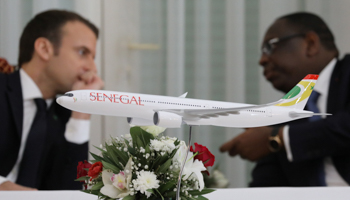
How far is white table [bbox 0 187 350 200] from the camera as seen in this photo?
0.91m

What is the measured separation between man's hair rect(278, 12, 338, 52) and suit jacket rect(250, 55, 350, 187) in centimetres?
16

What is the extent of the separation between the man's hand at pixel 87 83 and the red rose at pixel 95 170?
0.94 metres

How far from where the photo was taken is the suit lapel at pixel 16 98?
58.4 inches

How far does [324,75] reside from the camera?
5.38ft

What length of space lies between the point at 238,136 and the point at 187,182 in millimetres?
1054

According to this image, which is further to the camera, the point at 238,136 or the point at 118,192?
the point at 238,136

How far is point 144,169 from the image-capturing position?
66 centimetres

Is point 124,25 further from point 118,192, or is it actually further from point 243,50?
point 118,192

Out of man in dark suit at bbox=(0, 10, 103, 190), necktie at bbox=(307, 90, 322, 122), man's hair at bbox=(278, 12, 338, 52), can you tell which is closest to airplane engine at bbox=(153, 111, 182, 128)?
man in dark suit at bbox=(0, 10, 103, 190)

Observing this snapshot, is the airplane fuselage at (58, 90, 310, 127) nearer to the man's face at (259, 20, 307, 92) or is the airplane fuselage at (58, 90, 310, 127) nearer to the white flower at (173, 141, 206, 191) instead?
the white flower at (173, 141, 206, 191)

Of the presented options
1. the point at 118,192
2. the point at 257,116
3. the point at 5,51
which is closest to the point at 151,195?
the point at 118,192

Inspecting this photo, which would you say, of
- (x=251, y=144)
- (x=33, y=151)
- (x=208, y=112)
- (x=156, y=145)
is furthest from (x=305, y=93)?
(x=33, y=151)

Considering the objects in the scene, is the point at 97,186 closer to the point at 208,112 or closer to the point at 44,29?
the point at 208,112

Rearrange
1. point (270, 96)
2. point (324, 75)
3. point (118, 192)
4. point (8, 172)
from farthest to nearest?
1. point (270, 96)
2. point (324, 75)
3. point (8, 172)
4. point (118, 192)
